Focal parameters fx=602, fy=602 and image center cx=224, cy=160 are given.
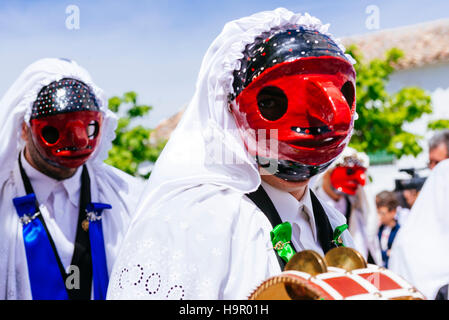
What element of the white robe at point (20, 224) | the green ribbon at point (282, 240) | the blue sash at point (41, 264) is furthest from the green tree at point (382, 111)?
the green ribbon at point (282, 240)

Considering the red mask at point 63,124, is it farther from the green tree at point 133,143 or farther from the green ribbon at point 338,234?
the green tree at point 133,143

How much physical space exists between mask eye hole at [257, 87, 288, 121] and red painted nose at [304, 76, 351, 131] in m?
0.10

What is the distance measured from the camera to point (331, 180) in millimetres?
5910

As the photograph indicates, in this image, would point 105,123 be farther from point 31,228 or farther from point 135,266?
point 135,266

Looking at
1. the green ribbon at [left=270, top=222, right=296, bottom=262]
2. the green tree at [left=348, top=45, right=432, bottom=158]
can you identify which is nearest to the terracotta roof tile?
the green tree at [left=348, top=45, right=432, bottom=158]

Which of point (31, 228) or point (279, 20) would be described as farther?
point (31, 228)

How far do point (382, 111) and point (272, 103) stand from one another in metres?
11.3

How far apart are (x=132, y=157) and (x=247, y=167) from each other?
233 inches

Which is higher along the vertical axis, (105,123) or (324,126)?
(105,123)

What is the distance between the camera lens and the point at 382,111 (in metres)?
13.0

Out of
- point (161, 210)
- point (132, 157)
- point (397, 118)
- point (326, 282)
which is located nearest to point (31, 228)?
point (161, 210)

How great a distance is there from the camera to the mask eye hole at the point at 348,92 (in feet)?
7.22

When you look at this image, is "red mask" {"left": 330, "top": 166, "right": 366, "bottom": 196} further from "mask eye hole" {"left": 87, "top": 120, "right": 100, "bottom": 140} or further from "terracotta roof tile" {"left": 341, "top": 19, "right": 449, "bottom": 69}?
"terracotta roof tile" {"left": 341, "top": 19, "right": 449, "bottom": 69}

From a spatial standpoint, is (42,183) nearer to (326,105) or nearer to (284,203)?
(284,203)
